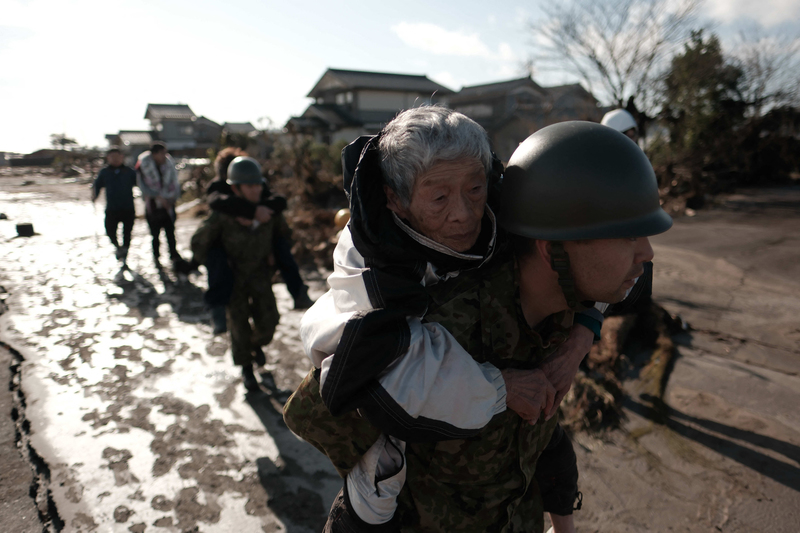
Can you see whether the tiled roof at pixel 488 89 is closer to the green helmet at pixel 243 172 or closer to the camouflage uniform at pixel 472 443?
the green helmet at pixel 243 172

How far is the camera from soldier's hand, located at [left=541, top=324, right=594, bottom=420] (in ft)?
4.63

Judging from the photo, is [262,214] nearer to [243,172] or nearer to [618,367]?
[243,172]

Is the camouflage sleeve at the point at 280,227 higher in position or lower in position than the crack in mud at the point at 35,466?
higher

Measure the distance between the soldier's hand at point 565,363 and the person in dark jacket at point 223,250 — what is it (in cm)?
277

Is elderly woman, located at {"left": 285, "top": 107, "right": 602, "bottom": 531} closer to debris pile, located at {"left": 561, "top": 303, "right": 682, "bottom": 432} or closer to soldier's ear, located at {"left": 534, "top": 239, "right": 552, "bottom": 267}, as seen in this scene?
soldier's ear, located at {"left": 534, "top": 239, "right": 552, "bottom": 267}

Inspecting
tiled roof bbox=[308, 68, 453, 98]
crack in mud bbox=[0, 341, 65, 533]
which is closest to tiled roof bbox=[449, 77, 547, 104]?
tiled roof bbox=[308, 68, 453, 98]

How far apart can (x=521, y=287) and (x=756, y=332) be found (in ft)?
14.3

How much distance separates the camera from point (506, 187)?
4.58 ft

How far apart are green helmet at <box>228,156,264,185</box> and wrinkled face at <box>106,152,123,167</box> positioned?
17.4 ft

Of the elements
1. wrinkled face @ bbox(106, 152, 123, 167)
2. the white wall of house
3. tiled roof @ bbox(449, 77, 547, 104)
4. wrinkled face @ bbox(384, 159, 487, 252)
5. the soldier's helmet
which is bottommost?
wrinkled face @ bbox(106, 152, 123, 167)

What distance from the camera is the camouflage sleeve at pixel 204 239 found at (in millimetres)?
3725

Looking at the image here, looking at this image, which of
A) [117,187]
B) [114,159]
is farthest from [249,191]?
[114,159]

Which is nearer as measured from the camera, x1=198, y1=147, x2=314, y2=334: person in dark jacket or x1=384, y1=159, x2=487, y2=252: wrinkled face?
x1=384, y1=159, x2=487, y2=252: wrinkled face

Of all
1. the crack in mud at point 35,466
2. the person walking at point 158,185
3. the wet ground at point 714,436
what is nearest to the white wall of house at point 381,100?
the person walking at point 158,185
